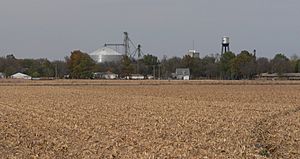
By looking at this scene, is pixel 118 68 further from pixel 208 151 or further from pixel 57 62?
pixel 208 151

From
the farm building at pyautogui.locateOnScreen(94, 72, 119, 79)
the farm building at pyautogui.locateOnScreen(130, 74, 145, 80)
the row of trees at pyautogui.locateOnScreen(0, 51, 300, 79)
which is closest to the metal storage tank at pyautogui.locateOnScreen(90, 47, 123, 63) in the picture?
the row of trees at pyautogui.locateOnScreen(0, 51, 300, 79)

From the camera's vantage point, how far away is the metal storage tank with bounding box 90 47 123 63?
585ft

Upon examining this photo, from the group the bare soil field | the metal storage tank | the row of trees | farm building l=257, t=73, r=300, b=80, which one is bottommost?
the bare soil field

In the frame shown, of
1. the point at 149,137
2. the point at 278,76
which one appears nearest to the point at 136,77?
the point at 278,76

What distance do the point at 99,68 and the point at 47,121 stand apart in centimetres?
13918

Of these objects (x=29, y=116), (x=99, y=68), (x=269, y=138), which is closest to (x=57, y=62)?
(x=99, y=68)

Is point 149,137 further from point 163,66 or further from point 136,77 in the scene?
point 163,66

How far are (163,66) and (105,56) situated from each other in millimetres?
23242

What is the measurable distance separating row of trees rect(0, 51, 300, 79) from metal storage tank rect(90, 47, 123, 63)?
701cm

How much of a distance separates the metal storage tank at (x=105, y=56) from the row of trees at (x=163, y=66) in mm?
7014

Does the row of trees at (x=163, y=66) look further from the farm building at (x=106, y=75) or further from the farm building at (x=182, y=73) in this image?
the farm building at (x=182, y=73)

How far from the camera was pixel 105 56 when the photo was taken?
181 meters

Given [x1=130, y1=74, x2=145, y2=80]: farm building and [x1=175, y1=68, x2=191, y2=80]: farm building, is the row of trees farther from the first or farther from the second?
[x1=175, y1=68, x2=191, y2=80]: farm building

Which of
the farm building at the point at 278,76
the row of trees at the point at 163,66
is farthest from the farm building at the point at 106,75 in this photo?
the farm building at the point at 278,76
